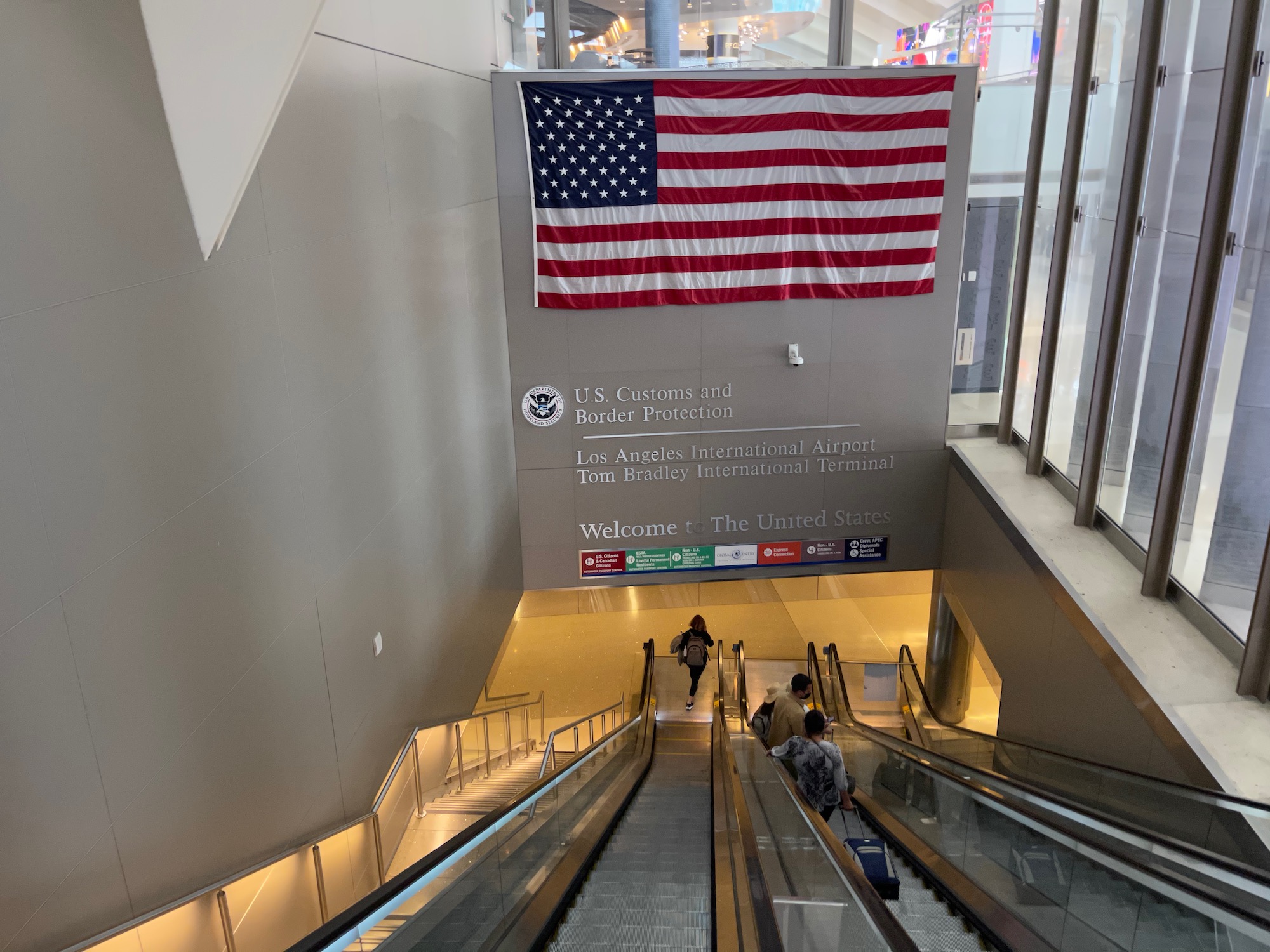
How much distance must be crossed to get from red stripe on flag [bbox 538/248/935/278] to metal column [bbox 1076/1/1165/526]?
8.46 feet

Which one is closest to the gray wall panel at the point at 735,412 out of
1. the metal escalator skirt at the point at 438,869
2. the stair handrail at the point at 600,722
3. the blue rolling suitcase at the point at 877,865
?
the stair handrail at the point at 600,722

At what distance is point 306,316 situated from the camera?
4945 mm

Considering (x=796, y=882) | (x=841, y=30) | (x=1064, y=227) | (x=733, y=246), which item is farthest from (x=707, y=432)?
(x=796, y=882)

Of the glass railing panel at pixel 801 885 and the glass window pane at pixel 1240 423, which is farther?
the glass window pane at pixel 1240 423

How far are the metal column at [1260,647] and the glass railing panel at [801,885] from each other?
314 cm

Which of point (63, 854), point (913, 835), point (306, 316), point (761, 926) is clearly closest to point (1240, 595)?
point (913, 835)

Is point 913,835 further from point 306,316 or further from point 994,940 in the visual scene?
point 306,316

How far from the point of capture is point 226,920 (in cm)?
392

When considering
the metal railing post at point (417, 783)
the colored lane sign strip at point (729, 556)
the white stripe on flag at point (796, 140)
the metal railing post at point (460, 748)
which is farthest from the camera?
the colored lane sign strip at point (729, 556)

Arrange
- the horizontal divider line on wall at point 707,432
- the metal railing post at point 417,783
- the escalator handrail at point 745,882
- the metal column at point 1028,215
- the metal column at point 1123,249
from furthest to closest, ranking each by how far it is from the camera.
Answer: the horizontal divider line on wall at point 707,432
the metal column at point 1028,215
the metal column at point 1123,249
the metal railing post at point 417,783
the escalator handrail at point 745,882

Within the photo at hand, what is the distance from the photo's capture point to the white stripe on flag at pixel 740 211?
977cm

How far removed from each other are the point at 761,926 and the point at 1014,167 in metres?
9.37

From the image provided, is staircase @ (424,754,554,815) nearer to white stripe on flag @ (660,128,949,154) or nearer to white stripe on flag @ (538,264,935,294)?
white stripe on flag @ (538,264,935,294)

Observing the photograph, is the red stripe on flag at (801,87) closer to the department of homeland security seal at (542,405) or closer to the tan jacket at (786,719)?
the department of homeland security seal at (542,405)
